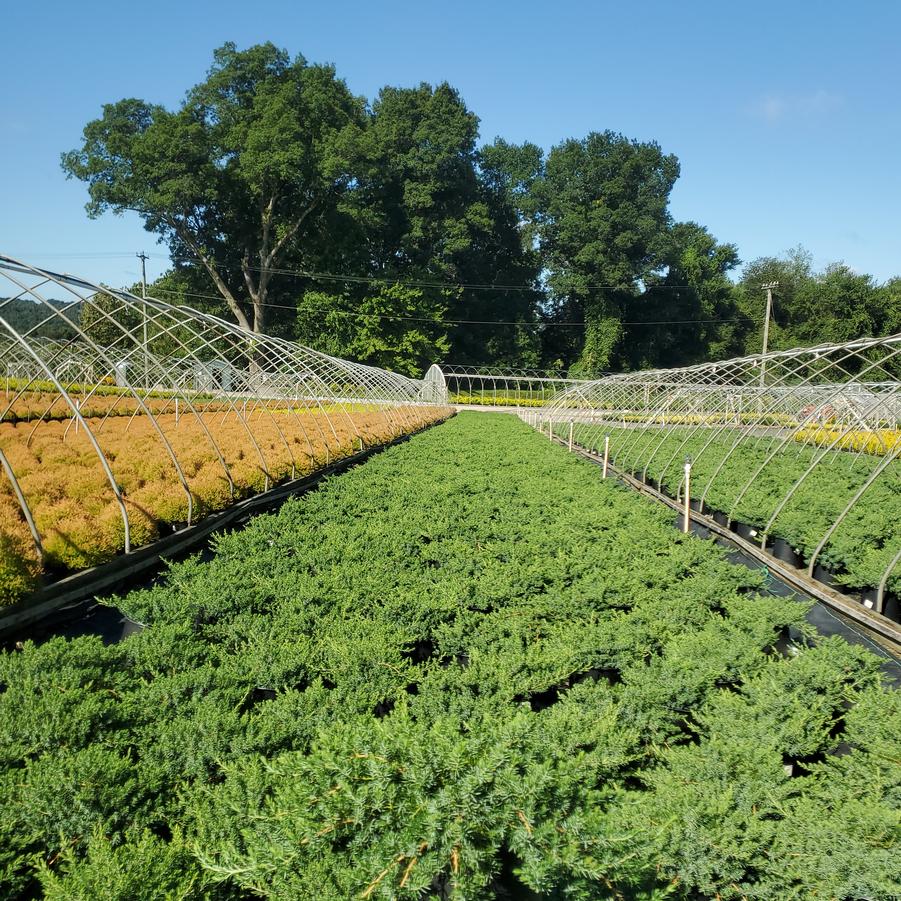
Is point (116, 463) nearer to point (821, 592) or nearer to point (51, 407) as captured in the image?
point (51, 407)

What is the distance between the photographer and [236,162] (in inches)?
1609

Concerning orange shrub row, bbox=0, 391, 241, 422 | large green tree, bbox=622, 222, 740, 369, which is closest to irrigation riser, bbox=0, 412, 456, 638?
orange shrub row, bbox=0, 391, 241, 422

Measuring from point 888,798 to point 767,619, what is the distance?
6.40 feet

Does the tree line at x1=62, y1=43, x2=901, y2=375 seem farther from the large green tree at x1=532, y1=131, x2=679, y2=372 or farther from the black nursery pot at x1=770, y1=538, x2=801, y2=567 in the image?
the black nursery pot at x1=770, y1=538, x2=801, y2=567

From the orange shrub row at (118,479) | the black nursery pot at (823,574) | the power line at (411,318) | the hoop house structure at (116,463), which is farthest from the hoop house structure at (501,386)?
the black nursery pot at (823,574)

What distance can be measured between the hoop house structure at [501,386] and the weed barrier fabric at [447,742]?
41.2 meters

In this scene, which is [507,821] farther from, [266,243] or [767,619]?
[266,243]

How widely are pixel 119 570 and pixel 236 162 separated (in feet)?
138

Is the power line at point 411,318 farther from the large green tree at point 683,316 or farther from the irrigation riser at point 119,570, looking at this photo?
the irrigation riser at point 119,570

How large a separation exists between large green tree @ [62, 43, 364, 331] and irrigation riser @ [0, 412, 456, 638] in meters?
33.7

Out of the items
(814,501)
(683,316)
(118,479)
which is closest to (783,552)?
(814,501)

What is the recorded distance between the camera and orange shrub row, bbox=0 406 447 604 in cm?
541

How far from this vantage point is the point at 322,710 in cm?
337

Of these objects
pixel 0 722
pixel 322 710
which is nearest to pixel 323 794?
pixel 322 710
